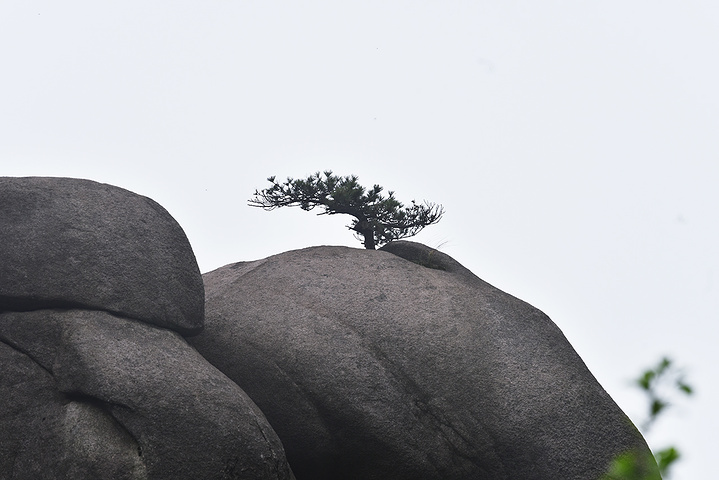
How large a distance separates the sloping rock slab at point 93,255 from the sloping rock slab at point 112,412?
364mm

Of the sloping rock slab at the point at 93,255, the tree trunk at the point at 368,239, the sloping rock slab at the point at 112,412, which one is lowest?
the sloping rock slab at the point at 112,412

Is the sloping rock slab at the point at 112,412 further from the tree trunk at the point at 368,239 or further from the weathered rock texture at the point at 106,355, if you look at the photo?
the tree trunk at the point at 368,239

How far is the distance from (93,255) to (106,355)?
1.58 meters

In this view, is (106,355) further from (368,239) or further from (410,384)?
(368,239)

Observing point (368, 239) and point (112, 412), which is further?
point (368, 239)

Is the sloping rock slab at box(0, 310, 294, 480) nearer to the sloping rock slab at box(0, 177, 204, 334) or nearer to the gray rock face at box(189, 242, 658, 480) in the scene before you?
the sloping rock slab at box(0, 177, 204, 334)

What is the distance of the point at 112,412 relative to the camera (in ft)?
27.5

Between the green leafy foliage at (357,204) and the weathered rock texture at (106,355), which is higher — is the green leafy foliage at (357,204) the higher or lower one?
the higher one

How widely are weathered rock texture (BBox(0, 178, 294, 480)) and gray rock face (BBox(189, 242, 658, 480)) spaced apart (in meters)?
1.08

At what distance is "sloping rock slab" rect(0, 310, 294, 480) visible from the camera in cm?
813

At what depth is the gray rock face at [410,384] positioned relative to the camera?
33.7 ft

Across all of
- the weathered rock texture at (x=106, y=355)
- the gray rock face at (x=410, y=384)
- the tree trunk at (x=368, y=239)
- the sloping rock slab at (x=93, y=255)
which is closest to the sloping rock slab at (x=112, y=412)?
the weathered rock texture at (x=106, y=355)

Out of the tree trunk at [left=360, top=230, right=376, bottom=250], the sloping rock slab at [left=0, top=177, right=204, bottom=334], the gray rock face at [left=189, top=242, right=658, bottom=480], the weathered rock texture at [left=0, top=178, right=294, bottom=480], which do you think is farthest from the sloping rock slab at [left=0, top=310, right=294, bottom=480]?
the tree trunk at [left=360, top=230, right=376, bottom=250]

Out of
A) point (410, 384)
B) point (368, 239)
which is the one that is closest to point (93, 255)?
point (410, 384)
